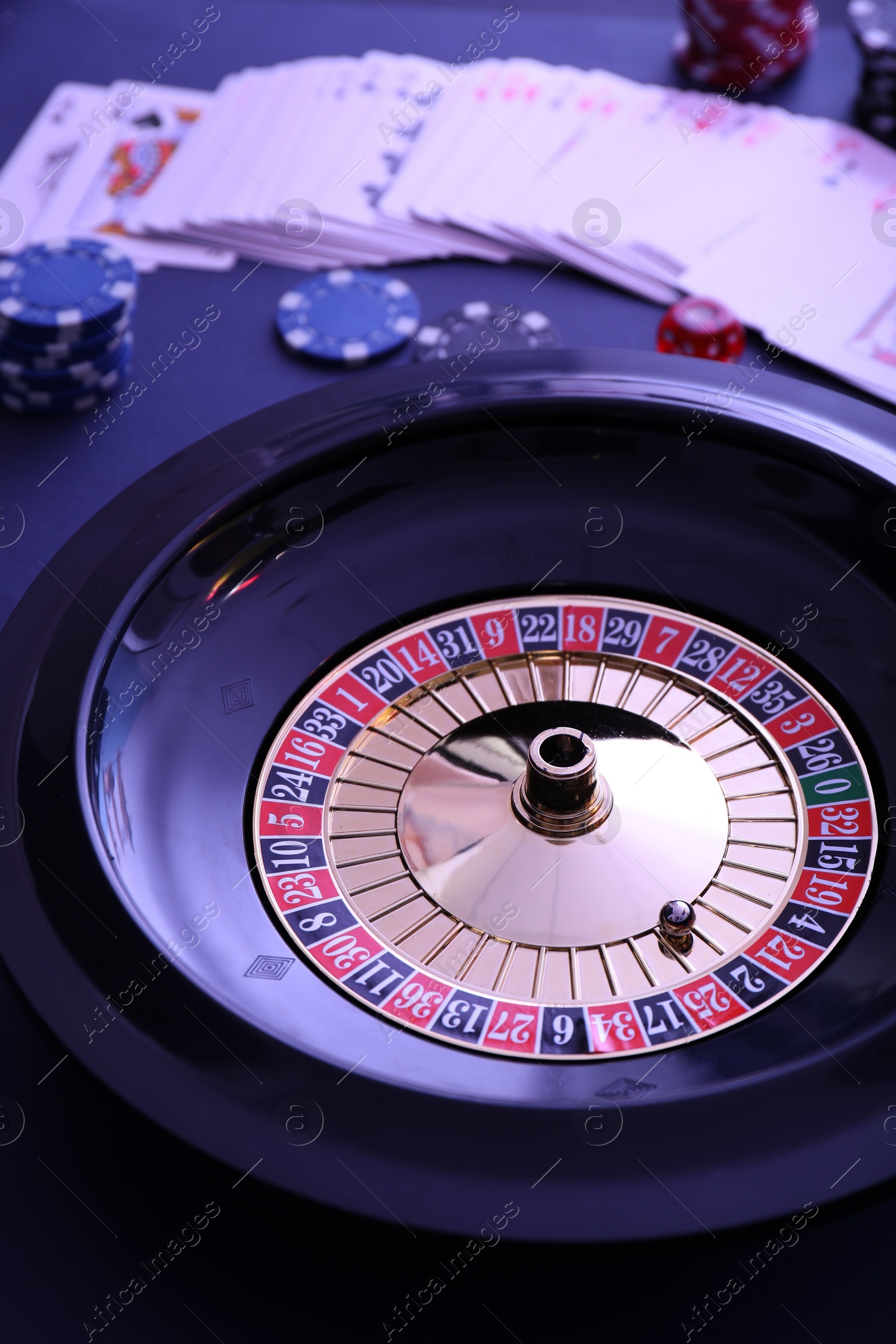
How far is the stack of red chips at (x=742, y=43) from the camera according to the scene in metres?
4.73

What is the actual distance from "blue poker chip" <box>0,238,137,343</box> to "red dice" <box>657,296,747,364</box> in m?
1.43

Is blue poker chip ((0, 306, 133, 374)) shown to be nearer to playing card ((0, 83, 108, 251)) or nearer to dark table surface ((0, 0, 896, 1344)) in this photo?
dark table surface ((0, 0, 896, 1344))

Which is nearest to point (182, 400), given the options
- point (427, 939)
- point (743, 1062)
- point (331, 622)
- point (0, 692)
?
point (331, 622)

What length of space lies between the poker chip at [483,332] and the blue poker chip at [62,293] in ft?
2.69

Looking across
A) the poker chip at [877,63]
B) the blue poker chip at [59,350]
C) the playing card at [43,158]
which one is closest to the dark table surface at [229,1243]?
the blue poker chip at [59,350]

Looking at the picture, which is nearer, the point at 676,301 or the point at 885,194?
the point at 676,301

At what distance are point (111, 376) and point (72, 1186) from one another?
7.51ft

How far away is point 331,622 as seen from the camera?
2961 millimetres

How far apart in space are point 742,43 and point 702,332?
156cm

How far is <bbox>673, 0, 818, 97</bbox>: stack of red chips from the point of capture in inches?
186

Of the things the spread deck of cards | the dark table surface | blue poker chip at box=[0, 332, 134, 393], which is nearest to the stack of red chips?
the spread deck of cards

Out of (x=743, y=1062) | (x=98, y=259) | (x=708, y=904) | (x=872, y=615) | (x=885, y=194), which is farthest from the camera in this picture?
(x=885, y=194)

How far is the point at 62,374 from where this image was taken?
13.0 feet

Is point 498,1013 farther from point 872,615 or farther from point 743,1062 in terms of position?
point 872,615
